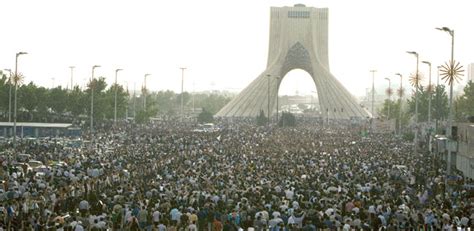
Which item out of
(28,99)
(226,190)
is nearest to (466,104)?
(28,99)

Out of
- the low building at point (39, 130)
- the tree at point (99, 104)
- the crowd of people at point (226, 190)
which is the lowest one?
the crowd of people at point (226, 190)

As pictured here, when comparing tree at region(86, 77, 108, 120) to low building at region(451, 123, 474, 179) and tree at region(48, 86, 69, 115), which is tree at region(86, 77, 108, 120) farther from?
low building at region(451, 123, 474, 179)

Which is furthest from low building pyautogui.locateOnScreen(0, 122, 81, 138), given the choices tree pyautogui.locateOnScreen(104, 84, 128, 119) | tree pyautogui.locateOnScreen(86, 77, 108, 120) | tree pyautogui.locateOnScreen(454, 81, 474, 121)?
tree pyautogui.locateOnScreen(454, 81, 474, 121)

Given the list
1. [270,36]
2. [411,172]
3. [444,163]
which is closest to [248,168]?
[411,172]

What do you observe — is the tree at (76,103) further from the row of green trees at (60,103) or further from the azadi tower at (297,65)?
the azadi tower at (297,65)

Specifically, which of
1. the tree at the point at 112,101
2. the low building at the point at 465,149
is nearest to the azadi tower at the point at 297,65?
the tree at the point at 112,101

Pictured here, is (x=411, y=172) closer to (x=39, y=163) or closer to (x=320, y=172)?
(x=320, y=172)
